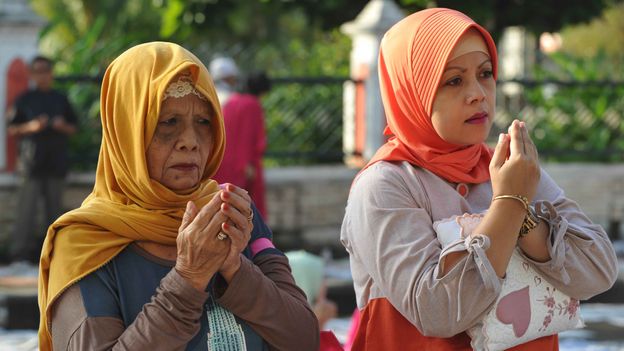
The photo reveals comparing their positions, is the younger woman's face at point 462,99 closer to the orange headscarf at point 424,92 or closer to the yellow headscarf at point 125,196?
the orange headscarf at point 424,92

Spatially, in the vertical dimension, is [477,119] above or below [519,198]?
above

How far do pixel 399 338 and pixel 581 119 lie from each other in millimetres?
10631

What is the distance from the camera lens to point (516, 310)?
2.74m

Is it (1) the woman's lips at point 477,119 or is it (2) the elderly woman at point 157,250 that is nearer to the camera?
(2) the elderly woman at point 157,250

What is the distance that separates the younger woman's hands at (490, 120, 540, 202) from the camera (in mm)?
2686

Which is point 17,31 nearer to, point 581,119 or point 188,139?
point 581,119

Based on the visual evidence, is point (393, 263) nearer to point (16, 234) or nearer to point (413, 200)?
point (413, 200)

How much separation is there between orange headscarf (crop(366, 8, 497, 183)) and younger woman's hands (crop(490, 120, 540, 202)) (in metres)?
0.19

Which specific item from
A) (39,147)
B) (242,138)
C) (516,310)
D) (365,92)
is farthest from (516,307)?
(365,92)

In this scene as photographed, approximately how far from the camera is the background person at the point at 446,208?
2.67 metres

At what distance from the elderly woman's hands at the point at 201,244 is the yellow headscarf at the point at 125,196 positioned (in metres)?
0.16

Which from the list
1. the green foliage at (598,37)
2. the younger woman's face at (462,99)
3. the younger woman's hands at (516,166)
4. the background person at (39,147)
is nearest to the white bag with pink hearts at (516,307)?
the younger woman's hands at (516,166)

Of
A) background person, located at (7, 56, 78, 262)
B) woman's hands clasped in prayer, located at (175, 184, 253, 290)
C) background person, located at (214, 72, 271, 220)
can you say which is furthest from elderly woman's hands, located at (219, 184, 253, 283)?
background person, located at (7, 56, 78, 262)

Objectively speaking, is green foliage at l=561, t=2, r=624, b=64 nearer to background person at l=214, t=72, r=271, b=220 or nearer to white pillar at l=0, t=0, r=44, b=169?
white pillar at l=0, t=0, r=44, b=169
